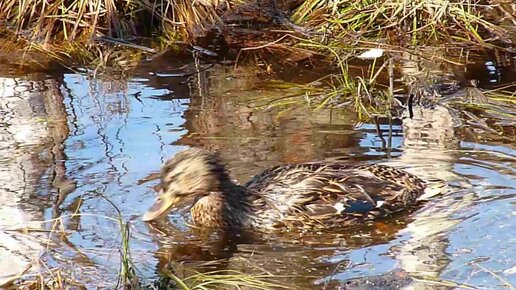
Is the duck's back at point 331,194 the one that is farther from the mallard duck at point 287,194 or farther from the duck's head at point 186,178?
the duck's head at point 186,178

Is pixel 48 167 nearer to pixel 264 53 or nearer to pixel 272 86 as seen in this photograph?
pixel 272 86

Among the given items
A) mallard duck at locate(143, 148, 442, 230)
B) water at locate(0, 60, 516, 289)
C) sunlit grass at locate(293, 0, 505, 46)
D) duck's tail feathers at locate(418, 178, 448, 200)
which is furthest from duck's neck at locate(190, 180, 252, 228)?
sunlit grass at locate(293, 0, 505, 46)

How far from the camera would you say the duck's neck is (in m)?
5.97

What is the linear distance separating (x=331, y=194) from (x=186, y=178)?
30.8 inches

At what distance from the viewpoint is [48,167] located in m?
6.57

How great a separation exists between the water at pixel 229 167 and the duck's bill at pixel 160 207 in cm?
7

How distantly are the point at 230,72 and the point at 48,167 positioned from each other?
2.49m

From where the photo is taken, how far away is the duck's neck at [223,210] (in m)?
5.97

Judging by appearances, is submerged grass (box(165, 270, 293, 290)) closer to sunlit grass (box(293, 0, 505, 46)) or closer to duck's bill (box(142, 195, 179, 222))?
duck's bill (box(142, 195, 179, 222))

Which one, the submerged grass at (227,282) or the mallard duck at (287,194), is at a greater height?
the mallard duck at (287,194)

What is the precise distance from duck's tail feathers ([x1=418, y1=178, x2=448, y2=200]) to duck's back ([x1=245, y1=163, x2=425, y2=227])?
0.03 meters

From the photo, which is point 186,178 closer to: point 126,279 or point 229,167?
point 229,167

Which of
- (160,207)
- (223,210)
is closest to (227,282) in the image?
(160,207)

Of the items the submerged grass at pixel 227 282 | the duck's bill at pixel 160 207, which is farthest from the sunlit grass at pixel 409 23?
the submerged grass at pixel 227 282
